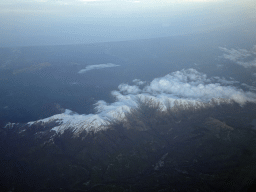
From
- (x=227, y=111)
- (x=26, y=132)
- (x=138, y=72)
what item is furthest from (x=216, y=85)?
(x=26, y=132)

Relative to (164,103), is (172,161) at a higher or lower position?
lower

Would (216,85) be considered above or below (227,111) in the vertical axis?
above

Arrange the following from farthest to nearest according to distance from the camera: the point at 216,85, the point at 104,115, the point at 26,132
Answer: the point at 216,85
the point at 104,115
the point at 26,132

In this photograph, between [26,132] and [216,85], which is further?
[216,85]

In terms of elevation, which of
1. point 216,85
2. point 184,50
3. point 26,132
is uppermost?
point 184,50

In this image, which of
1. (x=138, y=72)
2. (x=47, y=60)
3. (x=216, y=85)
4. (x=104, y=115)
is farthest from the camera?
(x=47, y=60)

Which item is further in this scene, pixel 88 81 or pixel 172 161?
pixel 88 81

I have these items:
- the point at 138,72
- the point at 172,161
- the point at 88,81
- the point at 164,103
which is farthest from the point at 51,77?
the point at 172,161

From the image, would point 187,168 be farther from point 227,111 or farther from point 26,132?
point 26,132

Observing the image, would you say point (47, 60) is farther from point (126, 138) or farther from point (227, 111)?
point (227, 111)
